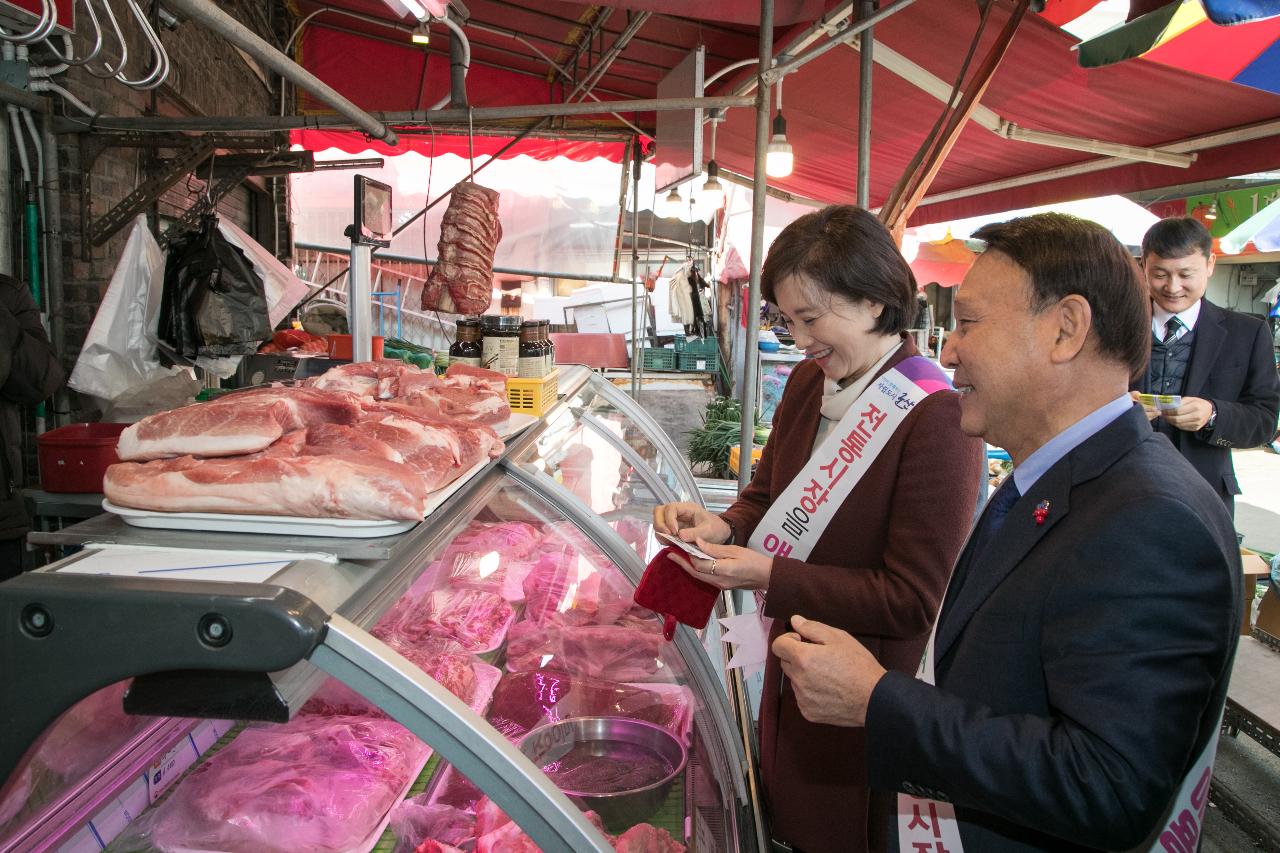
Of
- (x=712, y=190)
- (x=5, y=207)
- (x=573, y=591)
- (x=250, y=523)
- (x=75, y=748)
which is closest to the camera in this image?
(x=250, y=523)

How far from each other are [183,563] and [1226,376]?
171 inches

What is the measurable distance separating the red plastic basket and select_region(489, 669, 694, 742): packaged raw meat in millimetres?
2714

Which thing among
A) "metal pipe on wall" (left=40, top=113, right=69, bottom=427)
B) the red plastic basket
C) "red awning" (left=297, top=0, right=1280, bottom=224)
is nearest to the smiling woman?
"red awning" (left=297, top=0, right=1280, bottom=224)

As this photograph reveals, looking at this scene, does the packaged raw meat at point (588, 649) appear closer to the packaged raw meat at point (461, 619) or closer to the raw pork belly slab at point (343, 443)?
the packaged raw meat at point (461, 619)

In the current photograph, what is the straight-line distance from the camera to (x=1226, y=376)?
12.3 ft

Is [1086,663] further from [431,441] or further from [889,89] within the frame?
[889,89]

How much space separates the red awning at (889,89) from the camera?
431cm

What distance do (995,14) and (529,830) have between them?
4438 millimetres

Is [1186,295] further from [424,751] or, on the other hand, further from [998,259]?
[424,751]

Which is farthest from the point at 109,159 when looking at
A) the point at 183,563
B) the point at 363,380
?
the point at 183,563

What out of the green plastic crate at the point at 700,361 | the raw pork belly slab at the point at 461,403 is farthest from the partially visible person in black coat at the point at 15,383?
the green plastic crate at the point at 700,361

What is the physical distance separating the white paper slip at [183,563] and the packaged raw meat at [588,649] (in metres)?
1.37

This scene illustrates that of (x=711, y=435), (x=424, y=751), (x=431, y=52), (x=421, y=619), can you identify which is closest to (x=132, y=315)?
(x=431, y=52)

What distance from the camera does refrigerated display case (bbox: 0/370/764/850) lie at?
0.92 meters
